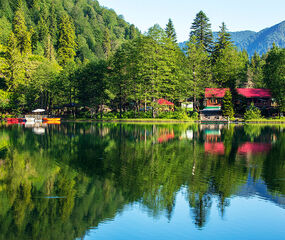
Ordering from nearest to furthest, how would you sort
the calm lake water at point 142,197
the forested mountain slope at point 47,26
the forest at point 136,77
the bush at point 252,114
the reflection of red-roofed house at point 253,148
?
the calm lake water at point 142,197, the reflection of red-roofed house at point 253,148, the bush at point 252,114, the forest at point 136,77, the forested mountain slope at point 47,26

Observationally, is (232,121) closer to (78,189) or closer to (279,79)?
(279,79)

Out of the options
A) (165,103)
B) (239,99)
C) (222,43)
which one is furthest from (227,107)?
(222,43)

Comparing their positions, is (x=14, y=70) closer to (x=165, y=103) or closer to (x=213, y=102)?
(x=165, y=103)

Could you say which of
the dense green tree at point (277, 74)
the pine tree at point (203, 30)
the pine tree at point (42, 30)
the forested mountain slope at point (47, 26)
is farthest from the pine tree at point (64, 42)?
the dense green tree at point (277, 74)

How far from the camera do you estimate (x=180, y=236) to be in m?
10.8

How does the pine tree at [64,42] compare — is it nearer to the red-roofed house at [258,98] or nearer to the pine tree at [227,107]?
the pine tree at [227,107]

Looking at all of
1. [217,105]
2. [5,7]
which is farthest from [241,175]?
[5,7]

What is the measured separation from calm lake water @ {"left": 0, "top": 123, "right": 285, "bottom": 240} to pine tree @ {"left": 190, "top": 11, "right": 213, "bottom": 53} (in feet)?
288

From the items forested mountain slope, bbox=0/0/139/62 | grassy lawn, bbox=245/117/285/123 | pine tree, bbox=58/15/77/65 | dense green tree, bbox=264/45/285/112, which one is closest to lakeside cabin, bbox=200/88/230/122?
grassy lawn, bbox=245/117/285/123

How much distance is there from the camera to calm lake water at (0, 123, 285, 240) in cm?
1125

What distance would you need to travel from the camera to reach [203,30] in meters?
109

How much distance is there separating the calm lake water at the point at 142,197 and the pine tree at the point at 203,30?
8782cm

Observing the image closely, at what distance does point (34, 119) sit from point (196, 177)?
72547 millimetres

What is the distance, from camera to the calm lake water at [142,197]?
11.2 meters
